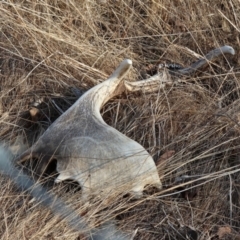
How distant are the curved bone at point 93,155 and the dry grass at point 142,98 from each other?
7 centimetres

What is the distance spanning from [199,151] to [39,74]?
0.99 m

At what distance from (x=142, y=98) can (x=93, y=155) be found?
2.33 ft

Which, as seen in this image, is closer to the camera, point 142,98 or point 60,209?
point 60,209

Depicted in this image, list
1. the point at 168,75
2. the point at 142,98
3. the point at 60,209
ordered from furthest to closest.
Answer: the point at 168,75 < the point at 142,98 < the point at 60,209

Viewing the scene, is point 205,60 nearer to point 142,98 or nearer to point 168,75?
point 168,75

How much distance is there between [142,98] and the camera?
3352 millimetres

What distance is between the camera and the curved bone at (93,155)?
8.70ft

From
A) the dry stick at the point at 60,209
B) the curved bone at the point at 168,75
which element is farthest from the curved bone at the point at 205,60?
the dry stick at the point at 60,209

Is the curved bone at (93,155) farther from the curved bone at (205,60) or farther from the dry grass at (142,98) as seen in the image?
the curved bone at (205,60)

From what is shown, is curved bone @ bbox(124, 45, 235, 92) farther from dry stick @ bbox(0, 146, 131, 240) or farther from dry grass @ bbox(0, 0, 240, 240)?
dry stick @ bbox(0, 146, 131, 240)

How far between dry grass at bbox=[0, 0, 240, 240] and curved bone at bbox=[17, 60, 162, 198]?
0.07 metres

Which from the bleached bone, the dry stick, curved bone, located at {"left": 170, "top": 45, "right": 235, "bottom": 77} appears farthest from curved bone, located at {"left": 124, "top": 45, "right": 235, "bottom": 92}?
the dry stick

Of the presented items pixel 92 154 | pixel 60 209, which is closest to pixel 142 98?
pixel 92 154

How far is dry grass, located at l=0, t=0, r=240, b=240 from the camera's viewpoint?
2621 mm
